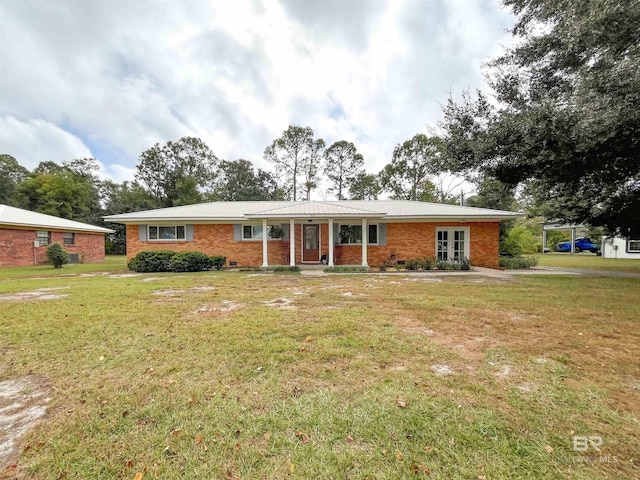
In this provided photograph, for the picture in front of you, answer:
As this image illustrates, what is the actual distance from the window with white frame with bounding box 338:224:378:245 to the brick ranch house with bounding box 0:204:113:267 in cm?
1850

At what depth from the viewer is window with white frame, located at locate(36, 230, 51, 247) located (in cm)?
1767

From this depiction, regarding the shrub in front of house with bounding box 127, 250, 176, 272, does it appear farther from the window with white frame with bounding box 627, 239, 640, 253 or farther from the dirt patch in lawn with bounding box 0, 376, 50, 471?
the window with white frame with bounding box 627, 239, 640, 253

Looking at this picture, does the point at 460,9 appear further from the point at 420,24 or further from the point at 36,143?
the point at 36,143

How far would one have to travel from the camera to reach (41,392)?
108 inches

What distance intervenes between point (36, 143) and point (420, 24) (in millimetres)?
39554

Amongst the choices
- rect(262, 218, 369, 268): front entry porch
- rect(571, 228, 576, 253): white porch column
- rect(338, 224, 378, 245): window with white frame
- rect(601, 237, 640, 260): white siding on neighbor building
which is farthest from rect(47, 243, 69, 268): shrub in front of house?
rect(571, 228, 576, 253): white porch column

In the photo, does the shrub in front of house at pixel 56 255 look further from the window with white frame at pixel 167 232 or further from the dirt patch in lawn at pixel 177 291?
the dirt patch in lawn at pixel 177 291

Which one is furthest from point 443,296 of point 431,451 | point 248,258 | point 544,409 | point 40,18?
point 40,18

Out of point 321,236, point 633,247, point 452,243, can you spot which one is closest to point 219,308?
point 321,236

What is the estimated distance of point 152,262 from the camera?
1304cm

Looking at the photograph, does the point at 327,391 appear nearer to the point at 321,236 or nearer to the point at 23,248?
the point at 321,236

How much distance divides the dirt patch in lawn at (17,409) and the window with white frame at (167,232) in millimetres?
13010

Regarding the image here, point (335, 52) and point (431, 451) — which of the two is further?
point (335, 52)

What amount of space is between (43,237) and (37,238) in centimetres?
40
